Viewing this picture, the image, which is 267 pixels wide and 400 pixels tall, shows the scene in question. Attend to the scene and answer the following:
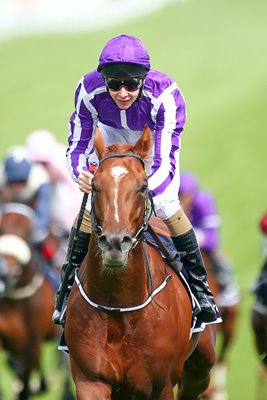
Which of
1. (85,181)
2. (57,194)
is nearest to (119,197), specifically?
(85,181)

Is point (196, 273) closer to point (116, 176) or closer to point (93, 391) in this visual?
point (93, 391)

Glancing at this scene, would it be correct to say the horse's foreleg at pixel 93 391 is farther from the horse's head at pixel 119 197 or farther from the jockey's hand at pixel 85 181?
the jockey's hand at pixel 85 181

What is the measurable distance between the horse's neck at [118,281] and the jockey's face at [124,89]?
880mm

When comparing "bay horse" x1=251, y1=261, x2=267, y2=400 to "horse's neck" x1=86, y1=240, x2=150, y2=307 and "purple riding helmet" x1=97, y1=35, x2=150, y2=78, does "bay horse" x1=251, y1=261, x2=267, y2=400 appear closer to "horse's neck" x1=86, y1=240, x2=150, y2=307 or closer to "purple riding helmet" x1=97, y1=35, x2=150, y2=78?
"horse's neck" x1=86, y1=240, x2=150, y2=307

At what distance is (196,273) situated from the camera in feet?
25.7

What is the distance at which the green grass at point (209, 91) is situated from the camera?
2344 centimetres

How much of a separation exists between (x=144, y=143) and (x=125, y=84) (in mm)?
414

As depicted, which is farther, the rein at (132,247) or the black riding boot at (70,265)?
the black riding boot at (70,265)

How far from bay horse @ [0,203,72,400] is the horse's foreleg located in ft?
17.9

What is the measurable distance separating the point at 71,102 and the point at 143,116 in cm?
2390

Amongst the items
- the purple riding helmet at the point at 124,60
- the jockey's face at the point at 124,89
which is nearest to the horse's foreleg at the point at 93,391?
the jockey's face at the point at 124,89

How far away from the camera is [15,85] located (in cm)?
3347

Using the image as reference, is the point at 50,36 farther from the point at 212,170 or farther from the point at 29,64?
the point at 212,170

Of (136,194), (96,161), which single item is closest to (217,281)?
(96,161)
